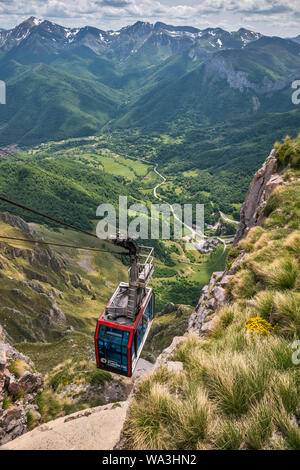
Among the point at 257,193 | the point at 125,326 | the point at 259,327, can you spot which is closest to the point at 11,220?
the point at 257,193

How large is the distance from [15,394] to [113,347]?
7.64 metres

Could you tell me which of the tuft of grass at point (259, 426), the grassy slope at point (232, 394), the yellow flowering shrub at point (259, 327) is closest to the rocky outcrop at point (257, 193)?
the yellow flowering shrub at point (259, 327)

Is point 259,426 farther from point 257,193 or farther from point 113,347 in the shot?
point 257,193

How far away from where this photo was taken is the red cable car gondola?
17.2 meters

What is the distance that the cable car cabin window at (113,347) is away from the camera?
56.7ft

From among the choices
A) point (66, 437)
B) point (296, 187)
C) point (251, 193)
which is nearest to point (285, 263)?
point (66, 437)

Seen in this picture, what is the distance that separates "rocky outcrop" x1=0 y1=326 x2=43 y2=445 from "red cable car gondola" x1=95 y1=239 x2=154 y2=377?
18.9ft

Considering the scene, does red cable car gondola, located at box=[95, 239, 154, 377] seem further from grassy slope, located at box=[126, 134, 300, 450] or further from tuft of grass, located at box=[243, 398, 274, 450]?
tuft of grass, located at box=[243, 398, 274, 450]

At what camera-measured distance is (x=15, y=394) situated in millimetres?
18766

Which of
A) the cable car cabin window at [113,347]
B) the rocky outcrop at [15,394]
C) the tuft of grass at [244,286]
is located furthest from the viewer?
the cable car cabin window at [113,347]

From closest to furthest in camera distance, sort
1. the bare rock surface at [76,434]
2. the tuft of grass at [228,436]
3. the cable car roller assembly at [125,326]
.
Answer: the tuft of grass at [228,436] → the bare rock surface at [76,434] → the cable car roller assembly at [125,326]

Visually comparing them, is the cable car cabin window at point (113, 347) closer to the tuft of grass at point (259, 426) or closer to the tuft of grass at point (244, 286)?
the tuft of grass at point (244, 286)

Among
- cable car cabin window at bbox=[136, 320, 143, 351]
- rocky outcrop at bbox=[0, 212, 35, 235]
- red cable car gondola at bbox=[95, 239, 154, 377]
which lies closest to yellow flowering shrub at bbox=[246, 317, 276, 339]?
red cable car gondola at bbox=[95, 239, 154, 377]

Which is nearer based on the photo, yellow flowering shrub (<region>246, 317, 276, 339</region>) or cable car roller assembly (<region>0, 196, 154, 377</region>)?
yellow flowering shrub (<region>246, 317, 276, 339</region>)
